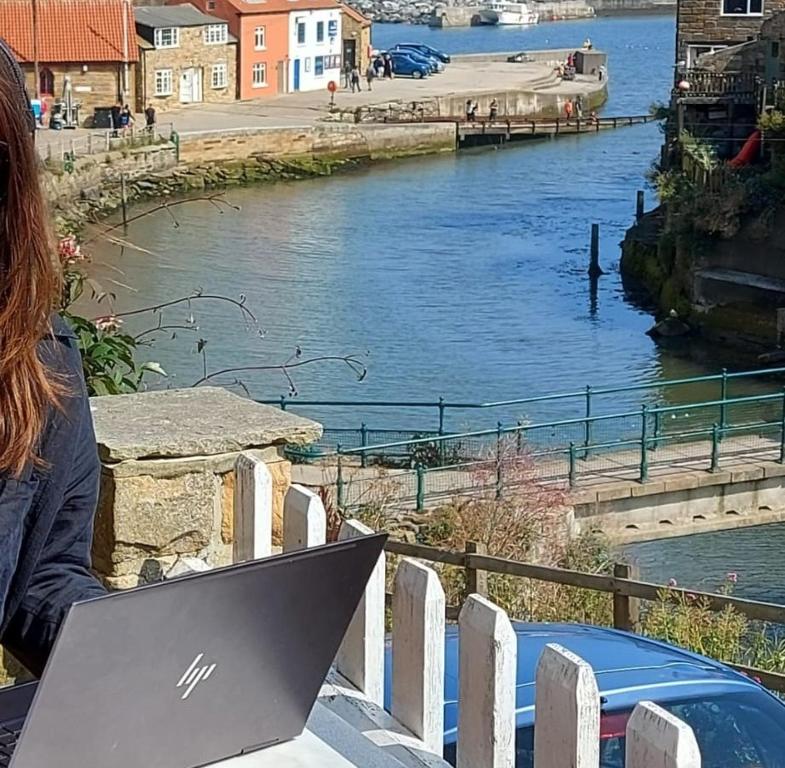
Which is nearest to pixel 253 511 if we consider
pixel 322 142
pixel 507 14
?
pixel 322 142

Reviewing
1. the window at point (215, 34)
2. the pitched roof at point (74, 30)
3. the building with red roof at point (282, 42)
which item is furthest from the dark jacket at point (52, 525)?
the building with red roof at point (282, 42)

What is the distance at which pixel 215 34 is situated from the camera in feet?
161

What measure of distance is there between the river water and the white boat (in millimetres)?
79030

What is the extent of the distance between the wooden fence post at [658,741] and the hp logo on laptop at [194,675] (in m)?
0.50

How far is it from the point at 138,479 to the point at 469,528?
6097 millimetres

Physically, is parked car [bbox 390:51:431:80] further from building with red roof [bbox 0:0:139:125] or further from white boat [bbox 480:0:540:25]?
white boat [bbox 480:0:540:25]

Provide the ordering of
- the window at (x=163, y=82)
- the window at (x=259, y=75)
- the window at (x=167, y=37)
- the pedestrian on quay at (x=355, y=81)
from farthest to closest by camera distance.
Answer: the pedestrian on quay at (x=355, y=81) → the window at (x=259, y=75) → the window at (x=163, y=82) → the window at (x=167, y=37)

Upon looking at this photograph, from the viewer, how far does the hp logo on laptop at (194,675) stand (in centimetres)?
183

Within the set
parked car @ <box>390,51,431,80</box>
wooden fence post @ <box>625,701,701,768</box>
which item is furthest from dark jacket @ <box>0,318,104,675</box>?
parked car @ <box>390,51,431,80</box>

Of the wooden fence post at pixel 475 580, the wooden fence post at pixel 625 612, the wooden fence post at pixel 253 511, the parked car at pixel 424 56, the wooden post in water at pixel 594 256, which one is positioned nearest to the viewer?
the wooden fence post at pixel 253 511

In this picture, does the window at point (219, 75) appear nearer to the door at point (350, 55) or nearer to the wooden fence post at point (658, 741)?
the door at point (350, 55)

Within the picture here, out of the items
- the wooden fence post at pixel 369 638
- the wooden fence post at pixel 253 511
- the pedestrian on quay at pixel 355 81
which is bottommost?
the pedestrian on quay at pixel 355 81

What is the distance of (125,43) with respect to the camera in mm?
45000

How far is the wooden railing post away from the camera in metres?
2.74
